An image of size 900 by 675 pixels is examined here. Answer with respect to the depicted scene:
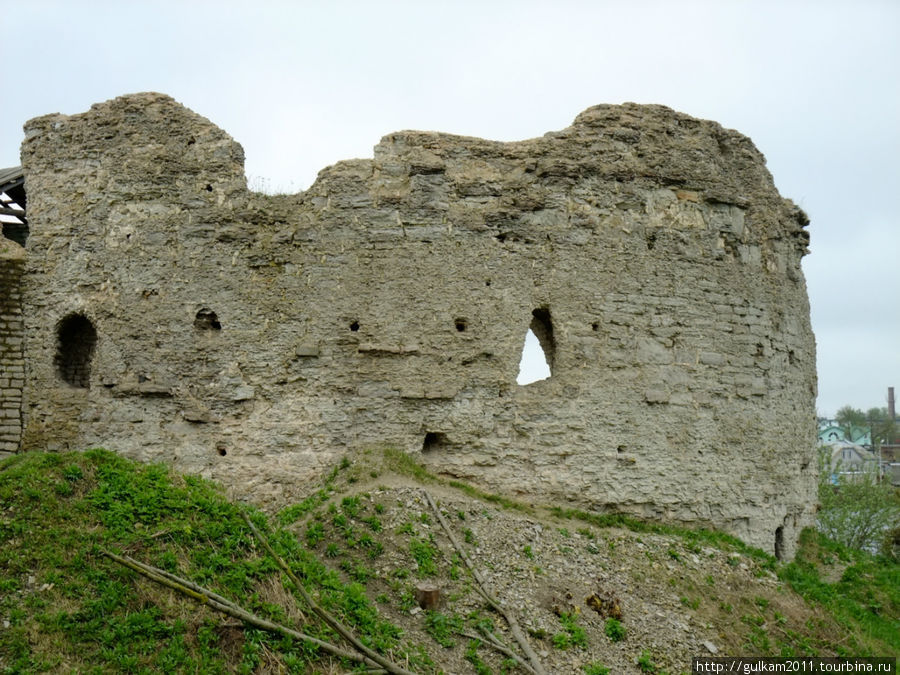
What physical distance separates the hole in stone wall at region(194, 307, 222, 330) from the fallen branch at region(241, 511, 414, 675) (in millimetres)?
3406

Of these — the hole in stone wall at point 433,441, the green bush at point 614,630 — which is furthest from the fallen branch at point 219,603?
the hole in stone wall at point 433,441

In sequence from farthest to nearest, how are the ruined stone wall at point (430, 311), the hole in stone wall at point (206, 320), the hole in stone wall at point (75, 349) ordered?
the hole in stone wall at point (75, 349) → the hole in stone wall at point (206, 320) → the ruined stone wall at point (430, 311)

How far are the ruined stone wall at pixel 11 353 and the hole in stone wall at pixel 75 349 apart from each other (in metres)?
0.44

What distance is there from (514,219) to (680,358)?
2396 millimetres

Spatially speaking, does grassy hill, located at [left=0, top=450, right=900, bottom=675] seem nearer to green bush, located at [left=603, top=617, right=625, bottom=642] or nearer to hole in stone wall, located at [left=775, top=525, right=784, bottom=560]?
green bush, located at [left=603, top=617, right=625, bottom=642]

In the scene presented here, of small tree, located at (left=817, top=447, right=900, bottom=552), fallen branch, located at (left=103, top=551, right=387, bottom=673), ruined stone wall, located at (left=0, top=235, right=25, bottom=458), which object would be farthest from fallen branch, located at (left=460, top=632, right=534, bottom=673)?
small tree, located at (left=817, top=447, right=900, bottom=552)

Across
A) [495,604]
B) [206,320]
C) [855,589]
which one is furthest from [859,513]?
[206,320]

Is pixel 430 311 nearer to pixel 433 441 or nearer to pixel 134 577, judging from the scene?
pixel 433 441

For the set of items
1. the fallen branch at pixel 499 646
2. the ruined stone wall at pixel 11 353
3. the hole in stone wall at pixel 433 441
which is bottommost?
the fallen branch at pixel 499 646

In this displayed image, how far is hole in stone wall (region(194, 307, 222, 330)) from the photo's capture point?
9430 millimetres

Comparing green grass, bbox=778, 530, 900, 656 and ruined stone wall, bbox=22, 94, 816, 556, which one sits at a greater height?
ruined stone wall, bbox=22, 94, 816, 556

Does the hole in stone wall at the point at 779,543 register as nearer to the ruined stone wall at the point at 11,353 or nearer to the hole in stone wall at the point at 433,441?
the hole in stone wall at the point at 433,441

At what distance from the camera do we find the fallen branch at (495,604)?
649 centimetres

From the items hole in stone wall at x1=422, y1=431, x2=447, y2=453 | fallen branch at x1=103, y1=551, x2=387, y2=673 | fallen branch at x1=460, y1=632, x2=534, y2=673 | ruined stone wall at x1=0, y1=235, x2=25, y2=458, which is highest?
ruined stone wall at x1=0, y1=235, x2=25, y2=458
